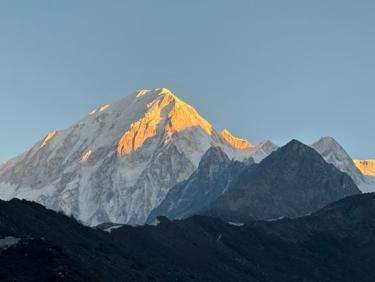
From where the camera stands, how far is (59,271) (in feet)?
653

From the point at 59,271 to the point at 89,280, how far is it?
5.99 m

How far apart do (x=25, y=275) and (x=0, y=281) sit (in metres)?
6.28

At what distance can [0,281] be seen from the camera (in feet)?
640

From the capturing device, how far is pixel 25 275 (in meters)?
200

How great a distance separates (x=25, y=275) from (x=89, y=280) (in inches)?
489

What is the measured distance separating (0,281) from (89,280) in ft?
55.1

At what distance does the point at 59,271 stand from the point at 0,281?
11.4 metres

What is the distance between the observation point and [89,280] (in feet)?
653
